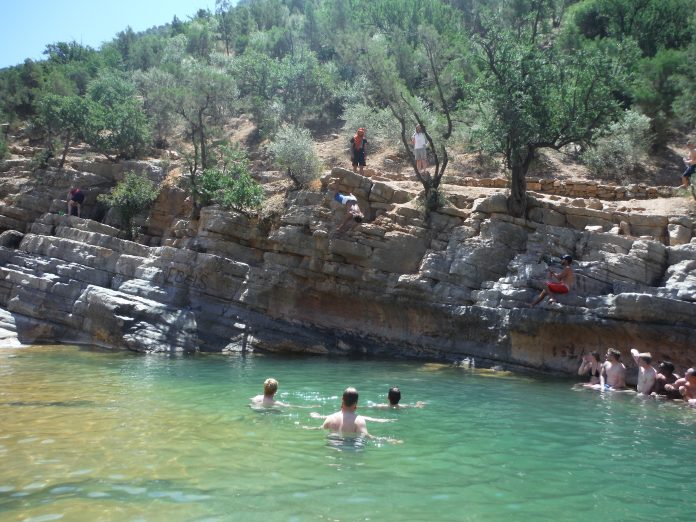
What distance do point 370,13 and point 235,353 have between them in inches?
1169

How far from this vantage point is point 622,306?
581 inches

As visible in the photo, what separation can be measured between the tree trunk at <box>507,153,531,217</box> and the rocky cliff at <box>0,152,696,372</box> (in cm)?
34

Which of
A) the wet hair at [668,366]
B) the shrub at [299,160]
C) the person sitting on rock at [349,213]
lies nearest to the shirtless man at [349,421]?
the wet hair at [668,366]

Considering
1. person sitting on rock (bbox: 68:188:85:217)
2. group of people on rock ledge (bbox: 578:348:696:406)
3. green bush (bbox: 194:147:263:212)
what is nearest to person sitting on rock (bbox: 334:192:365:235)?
green bush (bbox: 194:147:263:212)

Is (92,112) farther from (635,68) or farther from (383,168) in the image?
(635,68)

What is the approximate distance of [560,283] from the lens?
15727 millimetres

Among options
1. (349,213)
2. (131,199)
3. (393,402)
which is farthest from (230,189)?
(393,402)

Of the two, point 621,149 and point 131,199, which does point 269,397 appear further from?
point 621,149

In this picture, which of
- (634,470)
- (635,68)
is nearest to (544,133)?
(635,68)

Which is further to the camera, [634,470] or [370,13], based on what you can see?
[370,13]

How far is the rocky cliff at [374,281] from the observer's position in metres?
15.8

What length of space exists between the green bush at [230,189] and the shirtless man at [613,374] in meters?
11.9

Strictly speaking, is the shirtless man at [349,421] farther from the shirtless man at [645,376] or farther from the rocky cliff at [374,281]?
the rocky cliff at [374,281]

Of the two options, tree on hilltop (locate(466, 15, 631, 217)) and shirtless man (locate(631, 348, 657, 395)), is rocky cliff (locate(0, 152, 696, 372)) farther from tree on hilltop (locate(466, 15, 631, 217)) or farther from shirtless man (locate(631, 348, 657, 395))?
tree on hilltop (locate(466, 15, 631, 217))
